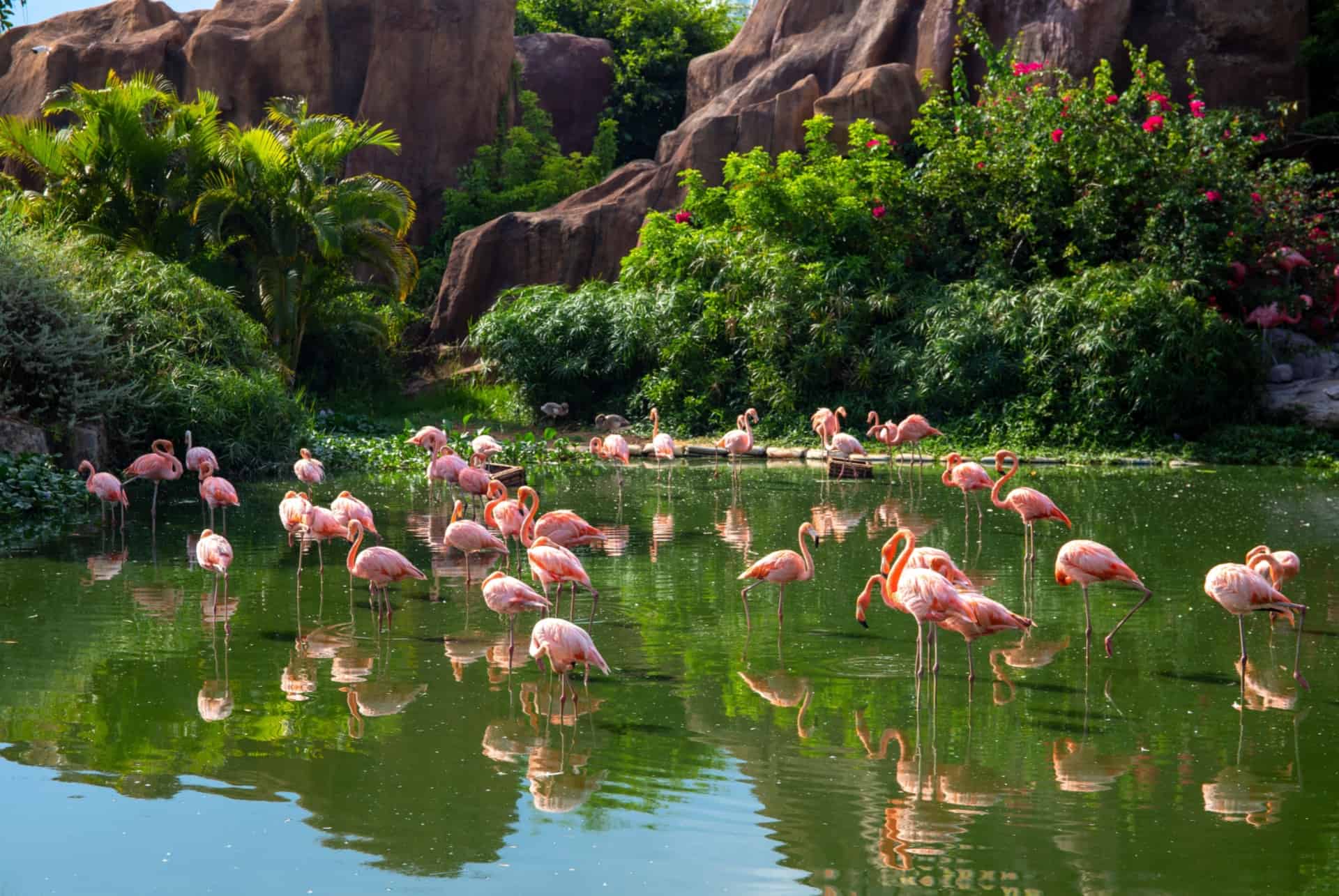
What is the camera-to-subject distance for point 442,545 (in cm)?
1030

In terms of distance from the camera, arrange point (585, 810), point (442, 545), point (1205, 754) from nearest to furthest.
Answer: point (585, 810)
point (1205, 754)
point (442, 545)

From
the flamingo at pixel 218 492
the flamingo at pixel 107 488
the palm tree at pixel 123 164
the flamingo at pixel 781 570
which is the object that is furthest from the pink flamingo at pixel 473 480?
the palm tree at pixel 123 164

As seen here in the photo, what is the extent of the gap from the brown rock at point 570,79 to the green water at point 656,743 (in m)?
19.9

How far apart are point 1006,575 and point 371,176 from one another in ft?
42.2

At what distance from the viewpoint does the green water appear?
4.39 meters

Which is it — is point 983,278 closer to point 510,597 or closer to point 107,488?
point 107,488

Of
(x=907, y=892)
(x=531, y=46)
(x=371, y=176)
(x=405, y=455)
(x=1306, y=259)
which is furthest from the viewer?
(x=531, y=46)

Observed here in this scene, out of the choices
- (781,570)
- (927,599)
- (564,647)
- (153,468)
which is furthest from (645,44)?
(564,647)

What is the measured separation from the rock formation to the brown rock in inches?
139

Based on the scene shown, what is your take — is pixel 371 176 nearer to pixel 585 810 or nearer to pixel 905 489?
pixel 905 489

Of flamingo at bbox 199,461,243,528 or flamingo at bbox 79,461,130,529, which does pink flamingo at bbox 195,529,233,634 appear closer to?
flamingo at bbox 199,461,243,528

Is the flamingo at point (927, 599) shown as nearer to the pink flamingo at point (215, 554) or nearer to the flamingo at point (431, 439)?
the pink flamingo at point (215, 554)

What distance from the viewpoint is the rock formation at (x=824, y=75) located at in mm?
19891

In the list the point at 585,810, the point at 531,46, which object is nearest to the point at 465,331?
the point at 531,46
